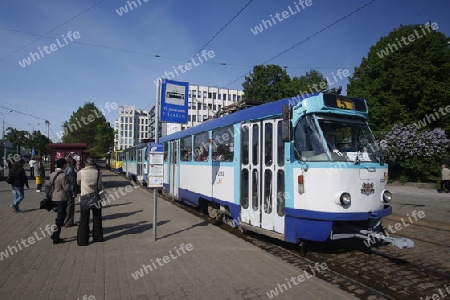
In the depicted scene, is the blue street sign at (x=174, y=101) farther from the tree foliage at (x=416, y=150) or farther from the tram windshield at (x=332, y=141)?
the tree foliage at (x=416, y=150)

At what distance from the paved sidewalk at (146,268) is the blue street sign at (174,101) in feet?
9.56

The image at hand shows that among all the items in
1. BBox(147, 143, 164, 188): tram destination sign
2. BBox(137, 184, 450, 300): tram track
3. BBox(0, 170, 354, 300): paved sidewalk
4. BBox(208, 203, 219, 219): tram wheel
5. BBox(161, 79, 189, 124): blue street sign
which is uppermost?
BBox(161, 79, 189, 124): blue street sign

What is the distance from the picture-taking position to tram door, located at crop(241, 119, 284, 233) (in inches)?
262

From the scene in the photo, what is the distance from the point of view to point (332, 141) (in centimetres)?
625

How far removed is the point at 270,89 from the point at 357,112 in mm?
39014

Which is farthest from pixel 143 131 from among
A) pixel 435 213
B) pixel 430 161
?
pixel 435 213

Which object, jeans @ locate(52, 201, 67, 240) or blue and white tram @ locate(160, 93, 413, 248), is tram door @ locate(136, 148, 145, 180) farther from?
blue and white tram @ locate(160, 93, 413, 248)

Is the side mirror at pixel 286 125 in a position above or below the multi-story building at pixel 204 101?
below

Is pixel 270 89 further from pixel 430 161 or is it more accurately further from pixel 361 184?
pixel 361 184

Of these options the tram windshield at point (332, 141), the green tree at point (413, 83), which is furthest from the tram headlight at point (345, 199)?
the green tree at point (413, 83)

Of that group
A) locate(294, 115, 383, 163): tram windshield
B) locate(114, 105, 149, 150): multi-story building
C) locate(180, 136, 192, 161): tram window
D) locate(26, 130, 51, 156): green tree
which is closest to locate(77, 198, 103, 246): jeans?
locate(294, 115, 383, 163): tram windshield

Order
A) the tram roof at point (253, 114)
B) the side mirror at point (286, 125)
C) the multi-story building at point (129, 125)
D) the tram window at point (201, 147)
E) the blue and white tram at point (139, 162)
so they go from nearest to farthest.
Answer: the side mirror at point (286, 125) < the tram roof at point (253, 114) < the tram window at point (201, 147) < the blue and white tram at point (139, 162) < the multi-story building at point (129, 125)

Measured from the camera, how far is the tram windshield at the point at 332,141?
19.8ft

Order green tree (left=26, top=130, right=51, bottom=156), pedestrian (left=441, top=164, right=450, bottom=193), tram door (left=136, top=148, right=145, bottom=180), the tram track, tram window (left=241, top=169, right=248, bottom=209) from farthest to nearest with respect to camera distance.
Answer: green tree (left=26, top=130, right=51, bottom=156), tram door (left=136, top=148, right=145, bottom=180), pedestrian (left=441, top=164, right=450, bottom=193), tram window (left=241, top=169, right=248, bottom=209), the tram track
